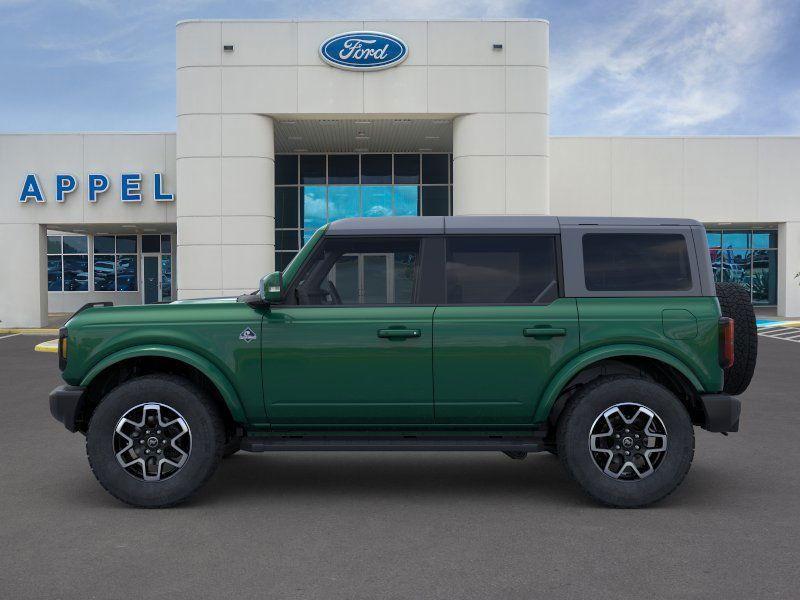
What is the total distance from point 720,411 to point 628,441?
655 mm

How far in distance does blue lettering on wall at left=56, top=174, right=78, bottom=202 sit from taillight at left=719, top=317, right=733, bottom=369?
24.6 meters

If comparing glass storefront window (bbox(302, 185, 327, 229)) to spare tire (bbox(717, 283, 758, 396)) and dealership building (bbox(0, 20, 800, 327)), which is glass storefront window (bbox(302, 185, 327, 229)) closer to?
dealership building (bbox(0, 20, 800, 327))

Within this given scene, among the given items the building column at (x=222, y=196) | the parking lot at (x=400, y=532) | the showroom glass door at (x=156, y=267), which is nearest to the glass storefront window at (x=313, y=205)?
the building column at (x=222, y=196)

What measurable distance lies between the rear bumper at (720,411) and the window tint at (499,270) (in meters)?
1.27

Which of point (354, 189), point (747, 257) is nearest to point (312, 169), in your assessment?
point (354, 189)

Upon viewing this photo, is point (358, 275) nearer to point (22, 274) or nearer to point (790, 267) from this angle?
point (22, 274)

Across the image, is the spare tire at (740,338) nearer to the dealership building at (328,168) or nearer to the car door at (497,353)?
the car door at (497,353)

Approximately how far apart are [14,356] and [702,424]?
51.6 feet

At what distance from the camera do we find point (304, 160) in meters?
27.9

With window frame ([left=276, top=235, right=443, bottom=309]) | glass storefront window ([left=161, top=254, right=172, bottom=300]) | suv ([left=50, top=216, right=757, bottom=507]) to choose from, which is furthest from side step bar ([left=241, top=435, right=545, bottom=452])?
glass storefront window ([left=161, top=254, right=172, bottom=300])

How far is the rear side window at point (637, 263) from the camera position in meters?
5.44

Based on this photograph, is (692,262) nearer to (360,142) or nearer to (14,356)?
(14,356)

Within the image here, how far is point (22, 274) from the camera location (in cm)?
2667

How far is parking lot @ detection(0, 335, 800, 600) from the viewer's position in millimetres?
3908
